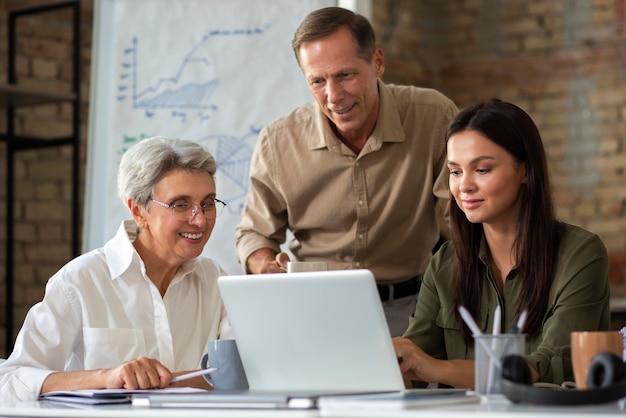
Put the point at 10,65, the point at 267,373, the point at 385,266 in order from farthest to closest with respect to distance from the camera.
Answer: the point at 10,65 → the point at 385,266 → the point at 267,373

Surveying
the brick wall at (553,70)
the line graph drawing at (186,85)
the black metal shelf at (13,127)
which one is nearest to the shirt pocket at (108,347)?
the line graph drawing at (186,85)

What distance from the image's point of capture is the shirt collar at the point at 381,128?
2947 mm

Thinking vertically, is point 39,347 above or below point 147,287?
below

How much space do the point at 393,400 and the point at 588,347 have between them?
0.33 m

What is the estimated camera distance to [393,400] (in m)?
1.42

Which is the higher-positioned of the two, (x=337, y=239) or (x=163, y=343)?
(x=337, y=239)

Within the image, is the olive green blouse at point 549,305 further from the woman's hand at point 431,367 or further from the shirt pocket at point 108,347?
the shirt pocket at point 108,347

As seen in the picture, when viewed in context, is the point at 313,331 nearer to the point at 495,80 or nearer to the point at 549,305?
the point at 549,305

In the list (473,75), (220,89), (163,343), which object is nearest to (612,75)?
(473,75)

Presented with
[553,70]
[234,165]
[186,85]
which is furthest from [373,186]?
[553,70]

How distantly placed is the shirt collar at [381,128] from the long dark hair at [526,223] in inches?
28.9

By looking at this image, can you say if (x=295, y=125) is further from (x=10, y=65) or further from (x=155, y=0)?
(x=10, y=65)

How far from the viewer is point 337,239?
118 inches

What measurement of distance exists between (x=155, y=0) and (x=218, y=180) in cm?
69
